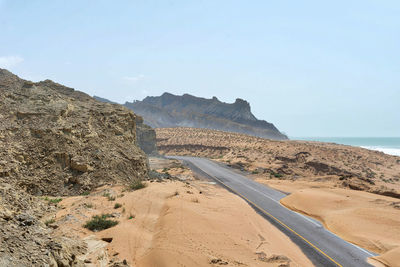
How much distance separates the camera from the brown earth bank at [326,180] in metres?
13.6

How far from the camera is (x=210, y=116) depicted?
14238 cm

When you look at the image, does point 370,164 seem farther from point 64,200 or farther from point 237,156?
point 64,200

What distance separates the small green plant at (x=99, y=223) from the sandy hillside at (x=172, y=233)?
0.24 m

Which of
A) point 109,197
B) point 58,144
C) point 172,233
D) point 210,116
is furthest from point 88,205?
point 210,116

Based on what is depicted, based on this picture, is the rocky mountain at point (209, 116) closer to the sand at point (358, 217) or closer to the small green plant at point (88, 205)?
the sand at point (358, 217)

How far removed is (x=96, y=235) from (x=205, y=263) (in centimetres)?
438

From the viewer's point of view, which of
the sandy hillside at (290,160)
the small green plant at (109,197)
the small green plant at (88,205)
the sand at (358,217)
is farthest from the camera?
the sandy hillside at (290,160)

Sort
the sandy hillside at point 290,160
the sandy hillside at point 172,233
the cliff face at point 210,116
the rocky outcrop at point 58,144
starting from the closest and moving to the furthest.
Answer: the sandy hillside at point 172,233, the rocky outcrop at point 58,144, the sandy hillside at point 290,160, the cliff face at point 210,116

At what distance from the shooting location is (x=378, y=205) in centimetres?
1727

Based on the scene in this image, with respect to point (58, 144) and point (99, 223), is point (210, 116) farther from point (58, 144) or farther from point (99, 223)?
point (99, 223)

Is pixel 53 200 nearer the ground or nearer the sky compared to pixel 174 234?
nearer the ground

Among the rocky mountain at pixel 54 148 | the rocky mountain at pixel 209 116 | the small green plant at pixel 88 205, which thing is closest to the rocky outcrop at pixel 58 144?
the rocky mountain at pixel 54 148

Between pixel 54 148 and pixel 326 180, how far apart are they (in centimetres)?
2818

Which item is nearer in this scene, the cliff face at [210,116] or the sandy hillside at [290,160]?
the sandy hillside at [290,160]
